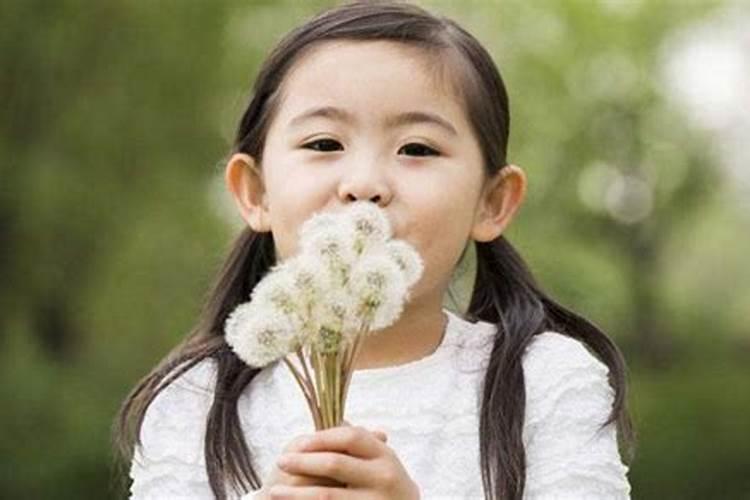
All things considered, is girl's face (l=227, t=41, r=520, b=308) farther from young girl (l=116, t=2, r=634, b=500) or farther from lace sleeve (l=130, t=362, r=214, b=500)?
lace sleeve (l=130, t=362, r=214, b=500)

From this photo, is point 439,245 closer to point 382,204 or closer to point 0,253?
point 382,204

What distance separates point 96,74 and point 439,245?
1135 cm

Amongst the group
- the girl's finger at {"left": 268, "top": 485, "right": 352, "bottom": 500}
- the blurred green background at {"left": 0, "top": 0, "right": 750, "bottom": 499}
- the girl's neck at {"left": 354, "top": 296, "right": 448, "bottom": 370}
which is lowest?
the girl's finger at {"left": 268, "top": 485, "right": 352, "bottom": 500}

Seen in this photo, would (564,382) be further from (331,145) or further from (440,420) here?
(331,145)

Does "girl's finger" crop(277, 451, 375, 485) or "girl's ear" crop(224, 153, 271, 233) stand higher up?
"girl's ear" crop(224, 153, 271, 233)

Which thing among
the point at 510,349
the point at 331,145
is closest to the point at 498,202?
the point at 510,349

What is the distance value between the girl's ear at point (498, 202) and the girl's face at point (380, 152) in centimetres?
A: 3

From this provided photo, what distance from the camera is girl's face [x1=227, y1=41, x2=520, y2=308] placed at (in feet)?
6.55

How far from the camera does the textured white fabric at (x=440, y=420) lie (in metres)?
2.06

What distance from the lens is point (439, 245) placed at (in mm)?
2045

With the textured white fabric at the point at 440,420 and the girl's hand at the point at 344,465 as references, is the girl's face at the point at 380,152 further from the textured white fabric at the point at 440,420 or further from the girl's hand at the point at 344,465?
the girl's hand at the point at 344,465


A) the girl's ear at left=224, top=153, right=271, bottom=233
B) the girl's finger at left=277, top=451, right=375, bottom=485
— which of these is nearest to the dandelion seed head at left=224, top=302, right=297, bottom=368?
the girl's finger at left=277, top=451, right=375, bottom=485

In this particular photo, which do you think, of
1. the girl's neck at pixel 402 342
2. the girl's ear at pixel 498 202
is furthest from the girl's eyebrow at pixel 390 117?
the girl's neck at pixel 402 342

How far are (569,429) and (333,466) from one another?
45 centimetres
